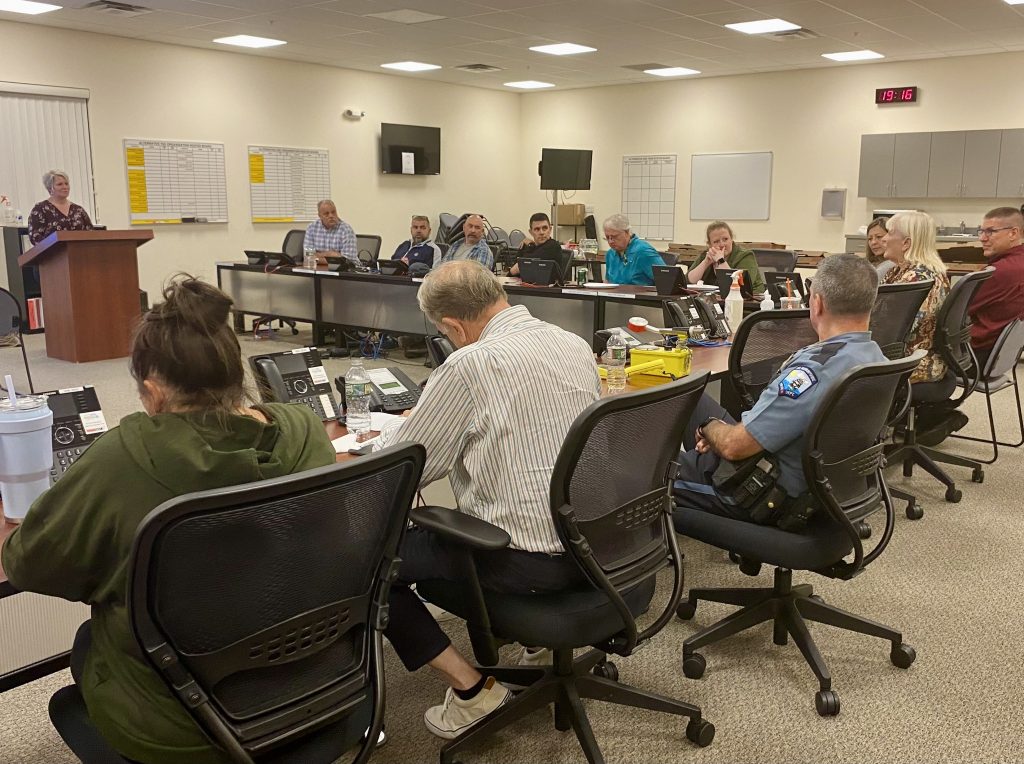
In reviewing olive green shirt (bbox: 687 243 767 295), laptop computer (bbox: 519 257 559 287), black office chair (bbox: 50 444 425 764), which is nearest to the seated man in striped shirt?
black office chair (bbox: 50 444 425 764)

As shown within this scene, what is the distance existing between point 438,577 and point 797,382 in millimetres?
1051

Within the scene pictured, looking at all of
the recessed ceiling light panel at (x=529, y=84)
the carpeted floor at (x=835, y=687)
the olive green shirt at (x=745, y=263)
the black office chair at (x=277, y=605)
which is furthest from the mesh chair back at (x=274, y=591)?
the recessed ceiling light panel at (x=529, y=84)

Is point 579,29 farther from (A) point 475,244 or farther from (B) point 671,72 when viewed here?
(B) point 671,72

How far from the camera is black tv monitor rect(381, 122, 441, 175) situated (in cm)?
1135

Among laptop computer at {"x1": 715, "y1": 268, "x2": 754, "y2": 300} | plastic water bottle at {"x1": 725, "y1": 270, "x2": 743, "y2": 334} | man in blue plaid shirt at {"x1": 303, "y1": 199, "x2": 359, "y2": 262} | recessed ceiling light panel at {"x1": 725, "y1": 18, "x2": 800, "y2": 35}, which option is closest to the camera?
plastic water bottle at {"x1": 725, "y1": 270, "x2": 743, "y2": 334}

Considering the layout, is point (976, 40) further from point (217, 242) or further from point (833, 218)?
point (217, 242)

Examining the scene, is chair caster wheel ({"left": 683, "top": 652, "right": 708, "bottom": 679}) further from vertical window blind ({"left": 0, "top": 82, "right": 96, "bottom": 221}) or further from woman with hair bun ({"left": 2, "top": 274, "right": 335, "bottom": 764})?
vertical window blind ({"left": 0, "top": 82, "right": 96, "bottom": 221})

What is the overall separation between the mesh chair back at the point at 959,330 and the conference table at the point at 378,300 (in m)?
1.54

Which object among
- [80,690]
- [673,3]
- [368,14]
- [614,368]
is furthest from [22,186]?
[80,690]

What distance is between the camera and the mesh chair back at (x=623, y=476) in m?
1.76

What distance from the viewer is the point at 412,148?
38.0ft

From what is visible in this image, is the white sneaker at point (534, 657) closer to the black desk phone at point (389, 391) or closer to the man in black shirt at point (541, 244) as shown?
the black desk phone at point (389, 391)

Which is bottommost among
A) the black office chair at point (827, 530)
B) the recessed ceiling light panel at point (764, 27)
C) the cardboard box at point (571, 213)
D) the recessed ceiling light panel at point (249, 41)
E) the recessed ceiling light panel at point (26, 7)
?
the black office chair at point (827, 530)

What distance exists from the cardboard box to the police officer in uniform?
33.1 feet
